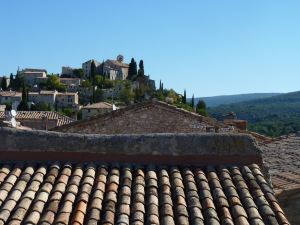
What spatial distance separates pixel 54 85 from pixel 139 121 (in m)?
118

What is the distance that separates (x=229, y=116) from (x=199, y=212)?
66.3 feet

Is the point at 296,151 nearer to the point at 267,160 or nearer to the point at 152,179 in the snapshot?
the point at 267,160

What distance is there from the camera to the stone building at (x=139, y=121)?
14555 mm

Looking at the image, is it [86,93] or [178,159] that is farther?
[86,93]

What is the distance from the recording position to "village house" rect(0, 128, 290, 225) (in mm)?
5539

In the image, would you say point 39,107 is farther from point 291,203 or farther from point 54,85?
point 291,203

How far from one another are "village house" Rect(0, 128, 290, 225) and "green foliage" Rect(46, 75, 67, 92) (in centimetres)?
12408

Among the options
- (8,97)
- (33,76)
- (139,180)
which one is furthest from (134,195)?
(33,76)

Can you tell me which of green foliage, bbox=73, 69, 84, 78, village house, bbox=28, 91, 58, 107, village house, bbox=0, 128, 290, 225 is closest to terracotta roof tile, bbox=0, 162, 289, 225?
village house, bbox=0, 128, 290, 225

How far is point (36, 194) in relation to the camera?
5879mm

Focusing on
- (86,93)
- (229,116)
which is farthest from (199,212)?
(86,93)

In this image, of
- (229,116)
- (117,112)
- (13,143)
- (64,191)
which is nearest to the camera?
(64,191)

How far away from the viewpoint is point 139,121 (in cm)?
1465

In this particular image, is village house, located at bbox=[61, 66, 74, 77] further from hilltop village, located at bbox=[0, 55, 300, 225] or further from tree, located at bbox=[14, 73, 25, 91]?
hilltop village, located at bbox=[0, 55, 300, 225]
